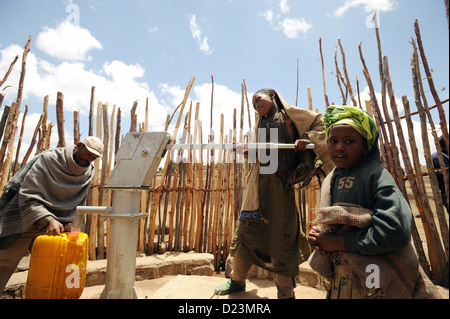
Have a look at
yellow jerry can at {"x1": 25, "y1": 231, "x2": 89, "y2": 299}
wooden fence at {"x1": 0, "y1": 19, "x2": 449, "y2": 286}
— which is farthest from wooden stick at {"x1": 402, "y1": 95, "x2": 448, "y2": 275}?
yellow jerry can at {"x1": 25, "y1": 231, "x2": 89, "y2": 299}

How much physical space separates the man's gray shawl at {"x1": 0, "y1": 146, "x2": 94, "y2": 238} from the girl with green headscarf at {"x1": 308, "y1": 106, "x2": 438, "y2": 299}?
7.54 ft

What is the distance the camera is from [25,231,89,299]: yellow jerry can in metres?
1.44

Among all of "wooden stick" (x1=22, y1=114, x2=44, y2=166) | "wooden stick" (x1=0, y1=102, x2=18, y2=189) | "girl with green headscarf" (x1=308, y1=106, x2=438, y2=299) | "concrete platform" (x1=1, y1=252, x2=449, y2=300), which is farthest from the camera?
"wooden stick" (x1=22, y1=114, x2=44, y2=166)

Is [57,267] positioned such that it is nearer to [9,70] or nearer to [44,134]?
[44,134]

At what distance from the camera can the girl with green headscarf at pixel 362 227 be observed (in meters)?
0.94

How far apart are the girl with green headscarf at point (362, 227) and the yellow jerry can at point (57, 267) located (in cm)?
142

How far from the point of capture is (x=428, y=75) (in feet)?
9.66

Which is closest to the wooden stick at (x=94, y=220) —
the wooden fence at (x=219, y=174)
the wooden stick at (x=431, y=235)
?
the wooden fence at (x=219, y=174)

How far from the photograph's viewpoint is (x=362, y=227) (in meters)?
0.98

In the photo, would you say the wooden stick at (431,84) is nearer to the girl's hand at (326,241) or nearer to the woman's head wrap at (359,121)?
the woman's head wrap at (359,121)

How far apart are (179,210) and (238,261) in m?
2.10

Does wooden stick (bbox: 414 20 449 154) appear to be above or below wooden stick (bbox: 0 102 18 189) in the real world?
above

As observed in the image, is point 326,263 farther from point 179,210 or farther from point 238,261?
point 179,210

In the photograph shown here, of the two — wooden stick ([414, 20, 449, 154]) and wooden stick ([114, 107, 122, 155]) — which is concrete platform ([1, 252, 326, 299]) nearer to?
wooden stick ([114, 107, 122, 155])
